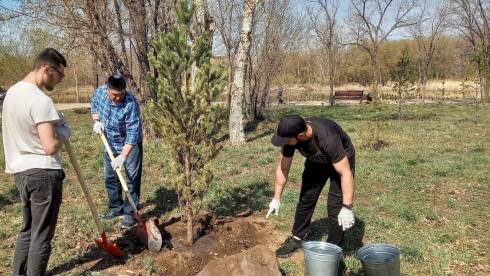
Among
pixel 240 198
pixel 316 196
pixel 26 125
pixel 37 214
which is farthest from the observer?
pixel 240 198

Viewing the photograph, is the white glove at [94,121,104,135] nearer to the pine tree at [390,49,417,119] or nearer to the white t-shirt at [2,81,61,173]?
the white t-shirt at [2,81,61,173]

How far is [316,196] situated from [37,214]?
259 centimetres

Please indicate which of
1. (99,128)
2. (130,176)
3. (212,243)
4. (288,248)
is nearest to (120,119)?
(99,128)

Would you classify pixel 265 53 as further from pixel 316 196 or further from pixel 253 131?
pixel 316 196

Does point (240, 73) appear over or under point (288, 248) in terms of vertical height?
over

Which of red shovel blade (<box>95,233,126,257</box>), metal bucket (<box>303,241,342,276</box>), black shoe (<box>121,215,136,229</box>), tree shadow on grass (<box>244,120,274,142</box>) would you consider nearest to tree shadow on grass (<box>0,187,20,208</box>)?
black shoe (<box>121,215,136,229</box>)

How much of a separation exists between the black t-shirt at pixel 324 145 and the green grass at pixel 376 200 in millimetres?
1106

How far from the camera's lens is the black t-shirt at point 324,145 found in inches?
154

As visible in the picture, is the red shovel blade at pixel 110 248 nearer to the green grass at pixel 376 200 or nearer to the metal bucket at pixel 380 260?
the green grass at pixel 376 200

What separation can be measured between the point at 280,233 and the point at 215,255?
3.13 feet

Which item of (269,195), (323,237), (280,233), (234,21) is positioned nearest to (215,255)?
(280,233)

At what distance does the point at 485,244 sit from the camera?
504cm

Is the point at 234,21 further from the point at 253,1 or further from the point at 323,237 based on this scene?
the point at 323,237

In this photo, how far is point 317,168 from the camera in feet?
14.6
